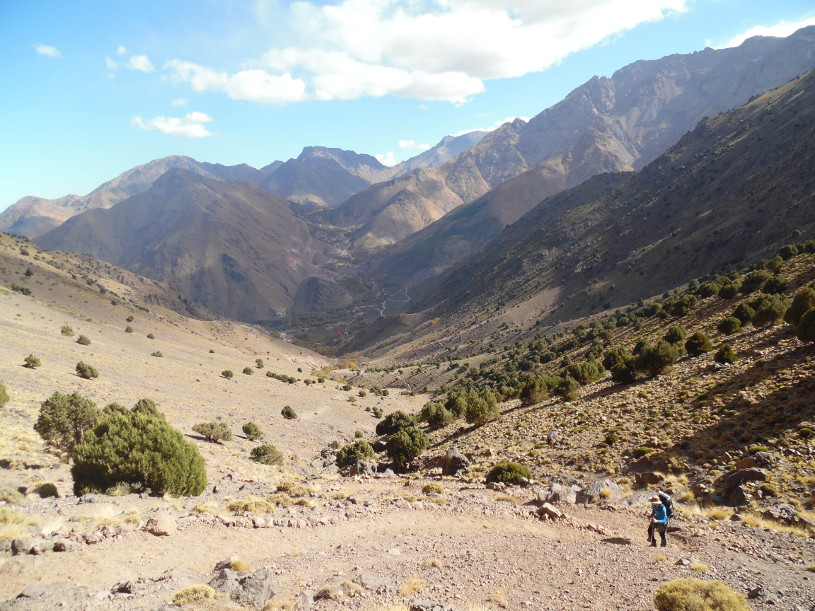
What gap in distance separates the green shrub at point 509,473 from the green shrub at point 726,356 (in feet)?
38.3

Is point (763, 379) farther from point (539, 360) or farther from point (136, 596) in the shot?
point (539, 360)

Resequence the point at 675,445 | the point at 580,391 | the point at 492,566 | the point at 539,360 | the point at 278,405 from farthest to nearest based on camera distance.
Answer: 1. the point at 539,360
2. the point at 278,405
3. the point at 580,391
4. the point at 675,445
5. the point at 492,566

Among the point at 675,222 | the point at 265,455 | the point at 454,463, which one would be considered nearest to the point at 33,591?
the point at 454,463

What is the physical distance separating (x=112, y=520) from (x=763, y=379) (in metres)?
22.6

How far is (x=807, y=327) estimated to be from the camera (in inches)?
667

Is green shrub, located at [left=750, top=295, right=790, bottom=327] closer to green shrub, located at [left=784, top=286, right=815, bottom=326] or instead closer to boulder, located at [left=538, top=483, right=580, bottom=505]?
green shrub, located at [left=784, top=286, right=815, bottom=326]

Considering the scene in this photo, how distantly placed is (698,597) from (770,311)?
22.0 metres

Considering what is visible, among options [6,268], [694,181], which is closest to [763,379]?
[6,268]

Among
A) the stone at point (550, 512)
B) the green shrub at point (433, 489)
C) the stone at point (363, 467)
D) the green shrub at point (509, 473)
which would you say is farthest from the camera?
the stone at point (363, 467)

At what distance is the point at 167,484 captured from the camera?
13.4 meters

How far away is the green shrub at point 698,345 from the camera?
23.8 m

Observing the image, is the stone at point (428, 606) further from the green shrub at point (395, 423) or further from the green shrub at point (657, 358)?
the green shrub at point (395, 423)

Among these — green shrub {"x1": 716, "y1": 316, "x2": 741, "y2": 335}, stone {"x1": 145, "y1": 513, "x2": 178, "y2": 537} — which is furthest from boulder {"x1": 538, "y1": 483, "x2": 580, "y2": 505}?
green shrub {"x1": 716, "y1": 316, "x2": 741, "y2": 335}

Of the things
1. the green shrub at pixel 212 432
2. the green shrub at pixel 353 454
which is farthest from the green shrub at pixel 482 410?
the green shrub at pixel 212 432
